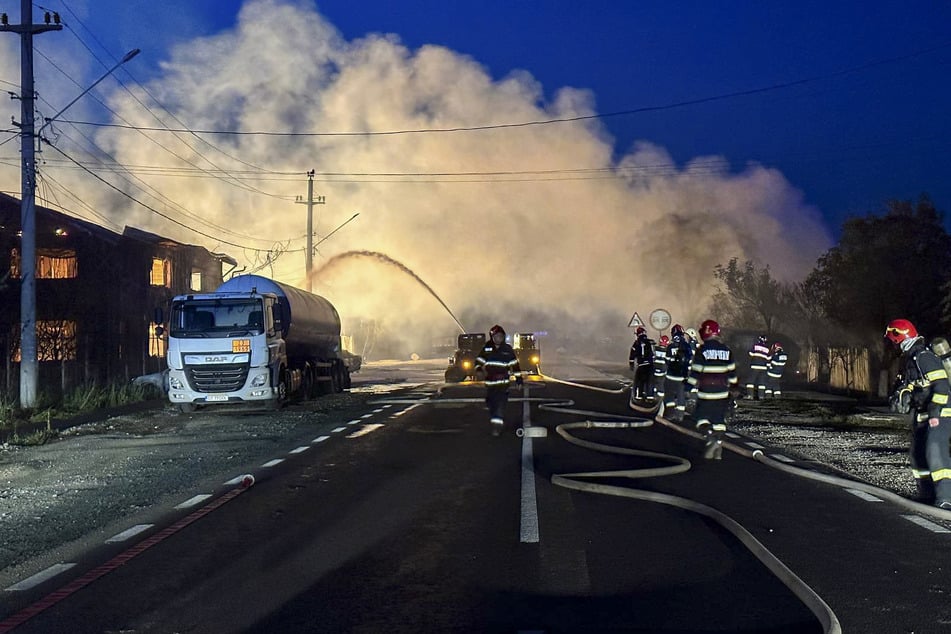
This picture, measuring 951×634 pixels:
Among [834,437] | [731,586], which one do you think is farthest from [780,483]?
[834,437]

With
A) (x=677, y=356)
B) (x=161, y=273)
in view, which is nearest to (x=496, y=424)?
(x=677, y=356)

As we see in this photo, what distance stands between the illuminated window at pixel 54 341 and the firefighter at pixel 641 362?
19.0 metres

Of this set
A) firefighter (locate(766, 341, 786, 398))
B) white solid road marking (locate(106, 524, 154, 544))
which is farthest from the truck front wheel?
white solid road marking (locate(106, 524, 154, 544))

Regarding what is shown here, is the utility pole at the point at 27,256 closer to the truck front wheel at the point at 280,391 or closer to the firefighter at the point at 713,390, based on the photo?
the truck front wheel at the point at 280,391

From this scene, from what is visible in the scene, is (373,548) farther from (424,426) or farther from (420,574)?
(424,426)

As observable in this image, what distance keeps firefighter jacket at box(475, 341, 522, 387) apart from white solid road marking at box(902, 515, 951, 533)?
8.01 metres

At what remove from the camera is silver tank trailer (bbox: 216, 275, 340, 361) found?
2541 cm

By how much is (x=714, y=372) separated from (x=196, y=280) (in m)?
41.2

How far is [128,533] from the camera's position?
8.34 metres

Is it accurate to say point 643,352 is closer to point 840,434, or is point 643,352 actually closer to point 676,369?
point 676,369

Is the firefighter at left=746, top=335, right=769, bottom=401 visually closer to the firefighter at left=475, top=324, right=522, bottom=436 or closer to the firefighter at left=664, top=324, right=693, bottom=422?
the firefighter at left=664, top=324, right=693, bottom=422

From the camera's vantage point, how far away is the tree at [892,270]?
33.3 metres

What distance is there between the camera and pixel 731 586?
6.35 m

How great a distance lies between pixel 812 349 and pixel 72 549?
42373mm
